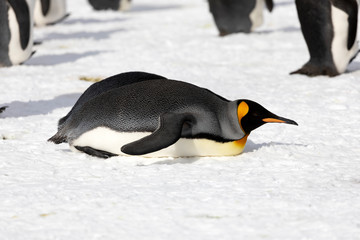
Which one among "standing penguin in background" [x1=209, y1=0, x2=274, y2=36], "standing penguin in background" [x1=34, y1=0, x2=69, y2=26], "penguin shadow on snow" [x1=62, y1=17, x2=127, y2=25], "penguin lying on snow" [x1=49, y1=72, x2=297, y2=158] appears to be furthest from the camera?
"penguin shadow on snow" [x1=62, y1=17, x2=127, y2=25]

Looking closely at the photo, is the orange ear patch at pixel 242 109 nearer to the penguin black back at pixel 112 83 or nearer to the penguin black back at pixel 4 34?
the penguin black back at pixel 112 83

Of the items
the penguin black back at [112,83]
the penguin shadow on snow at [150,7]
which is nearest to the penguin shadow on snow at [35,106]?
the penguin black back at [112,83]

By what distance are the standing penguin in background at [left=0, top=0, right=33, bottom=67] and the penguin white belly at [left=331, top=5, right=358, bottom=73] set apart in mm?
2360

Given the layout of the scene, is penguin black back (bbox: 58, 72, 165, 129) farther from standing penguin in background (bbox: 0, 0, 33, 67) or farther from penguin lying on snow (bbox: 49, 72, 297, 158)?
standing penguin in background (bbox: 0, 0, 33, 67)

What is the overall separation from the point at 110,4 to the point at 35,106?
8.11 m

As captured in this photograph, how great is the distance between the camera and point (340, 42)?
17.0 ft

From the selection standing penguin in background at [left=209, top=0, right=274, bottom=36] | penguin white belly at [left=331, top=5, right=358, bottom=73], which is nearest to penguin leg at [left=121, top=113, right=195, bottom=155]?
penguin white belly at [left=331, top=5, right=358, bottom=73]

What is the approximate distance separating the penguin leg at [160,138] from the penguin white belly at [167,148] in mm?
129

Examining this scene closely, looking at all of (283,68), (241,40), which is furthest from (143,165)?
(241,40)

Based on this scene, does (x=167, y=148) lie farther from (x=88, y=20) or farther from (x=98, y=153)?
(x=88, y=20)

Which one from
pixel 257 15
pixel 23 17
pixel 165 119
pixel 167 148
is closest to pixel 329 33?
pixel 23 17

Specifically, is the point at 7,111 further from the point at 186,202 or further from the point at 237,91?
the point at 186,202

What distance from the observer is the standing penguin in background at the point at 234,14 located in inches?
308

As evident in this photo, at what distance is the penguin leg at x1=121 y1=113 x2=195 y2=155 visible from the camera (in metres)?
2.65
